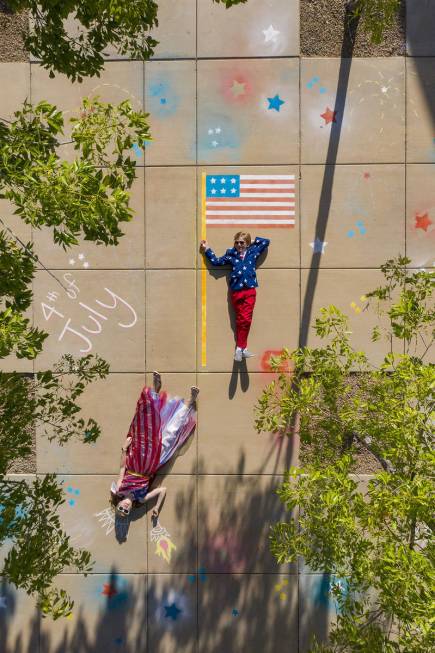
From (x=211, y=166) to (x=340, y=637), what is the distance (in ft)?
22.7

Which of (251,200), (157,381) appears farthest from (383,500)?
(251,200)

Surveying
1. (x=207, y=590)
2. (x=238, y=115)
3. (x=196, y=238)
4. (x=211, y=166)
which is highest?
(x=238, y=115)

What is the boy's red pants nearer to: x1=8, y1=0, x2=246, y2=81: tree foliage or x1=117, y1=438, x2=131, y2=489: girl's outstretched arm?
x1=117, y1=438, x2=131, y2=489: girl's outstretched arm

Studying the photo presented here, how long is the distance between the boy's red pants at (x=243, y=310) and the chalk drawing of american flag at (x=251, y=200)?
114cm

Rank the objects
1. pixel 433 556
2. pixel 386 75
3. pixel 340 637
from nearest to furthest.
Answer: pixel 433 556 → pixel 340 637 → pixel 386 75

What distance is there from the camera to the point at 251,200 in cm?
909

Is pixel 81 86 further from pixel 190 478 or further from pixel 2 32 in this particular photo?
pixel 190 478

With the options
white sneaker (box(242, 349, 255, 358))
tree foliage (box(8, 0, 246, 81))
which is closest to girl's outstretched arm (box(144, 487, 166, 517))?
white sneaker (box(242, 349, 255, 358))

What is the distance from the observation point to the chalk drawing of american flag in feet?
29.8

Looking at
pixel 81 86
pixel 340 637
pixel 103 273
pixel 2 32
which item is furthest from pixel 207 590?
pixel 2 32

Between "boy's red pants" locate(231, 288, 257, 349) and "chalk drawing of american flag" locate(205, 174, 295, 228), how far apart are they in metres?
Answer: 1.14

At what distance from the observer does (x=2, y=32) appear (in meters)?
9.19

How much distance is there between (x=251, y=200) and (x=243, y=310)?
180 cm

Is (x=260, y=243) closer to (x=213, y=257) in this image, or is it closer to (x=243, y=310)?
(x=213, y=257)
